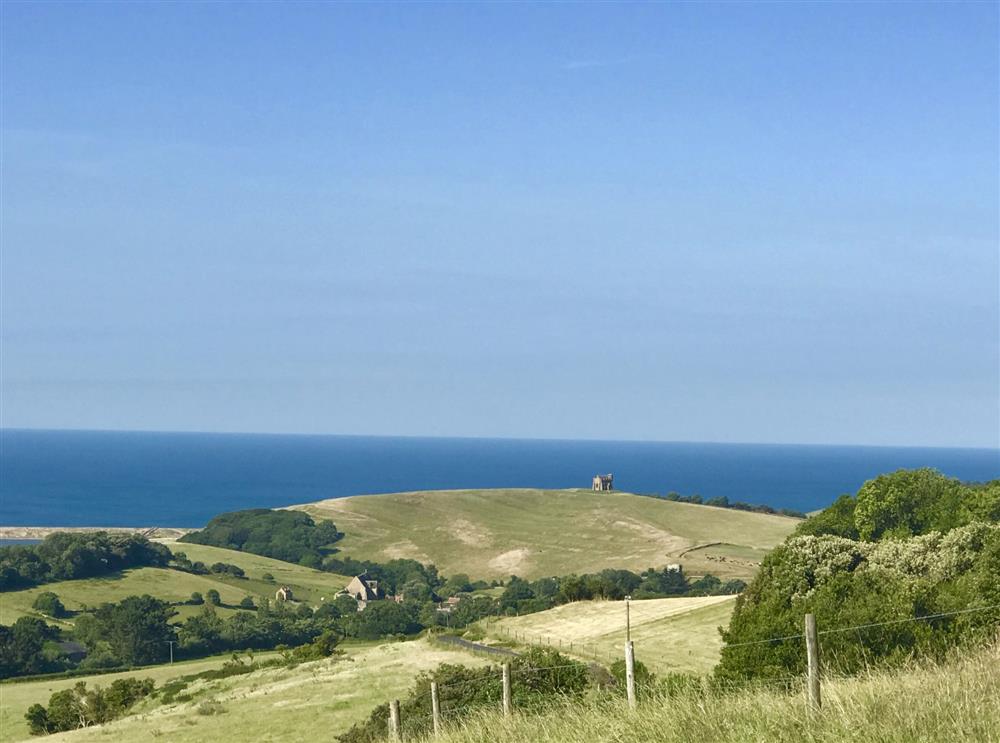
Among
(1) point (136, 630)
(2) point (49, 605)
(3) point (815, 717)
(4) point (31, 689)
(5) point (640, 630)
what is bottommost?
(1) point (136, 630)

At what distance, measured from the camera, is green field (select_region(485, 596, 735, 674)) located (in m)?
44.0

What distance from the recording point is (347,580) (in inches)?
5172

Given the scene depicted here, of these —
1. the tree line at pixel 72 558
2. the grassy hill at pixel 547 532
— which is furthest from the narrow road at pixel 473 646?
the tree line at pixel 72 558

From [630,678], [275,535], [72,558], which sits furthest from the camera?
[275,535]

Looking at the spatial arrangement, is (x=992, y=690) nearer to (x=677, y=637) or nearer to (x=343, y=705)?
(x=343, y=705)

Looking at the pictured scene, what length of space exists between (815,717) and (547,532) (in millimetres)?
154205

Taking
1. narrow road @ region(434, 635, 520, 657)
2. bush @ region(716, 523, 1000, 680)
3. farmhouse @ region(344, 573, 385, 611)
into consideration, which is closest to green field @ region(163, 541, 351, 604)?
farmhouse @ region(344, 573, 385, 611)

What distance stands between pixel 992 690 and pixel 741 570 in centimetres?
11117

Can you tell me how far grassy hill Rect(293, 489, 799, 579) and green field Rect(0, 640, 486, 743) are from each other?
240 feet

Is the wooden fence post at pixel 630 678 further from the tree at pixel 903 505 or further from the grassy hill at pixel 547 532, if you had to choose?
the grassy hill at pixel 547 532

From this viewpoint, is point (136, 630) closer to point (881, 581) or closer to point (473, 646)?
point (473, 646)

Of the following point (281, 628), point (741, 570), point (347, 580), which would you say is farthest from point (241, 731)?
point (347, 580)

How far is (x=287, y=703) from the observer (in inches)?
1565

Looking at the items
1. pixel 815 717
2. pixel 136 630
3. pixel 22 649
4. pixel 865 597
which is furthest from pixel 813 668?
pixel 136 630
